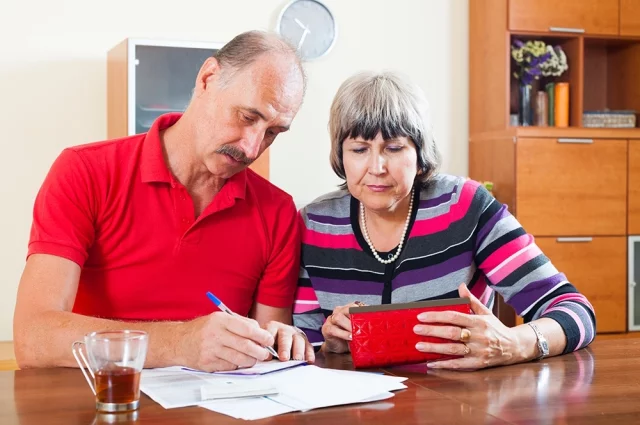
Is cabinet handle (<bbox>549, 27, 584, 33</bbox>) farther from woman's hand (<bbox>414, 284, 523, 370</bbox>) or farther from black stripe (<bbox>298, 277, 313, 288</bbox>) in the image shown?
woman's hand (<bbox>414, 284, 523, 370</bbox>)

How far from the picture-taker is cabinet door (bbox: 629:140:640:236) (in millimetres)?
4496

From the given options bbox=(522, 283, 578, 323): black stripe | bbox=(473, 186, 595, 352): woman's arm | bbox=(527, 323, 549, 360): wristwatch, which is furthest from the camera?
bbox=(522, 283, 578, 323): black stripe

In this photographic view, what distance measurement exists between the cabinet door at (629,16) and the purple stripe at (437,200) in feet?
9.69

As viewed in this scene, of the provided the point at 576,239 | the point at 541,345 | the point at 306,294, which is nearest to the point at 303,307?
the point at 306,294

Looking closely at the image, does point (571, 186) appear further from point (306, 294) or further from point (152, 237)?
point (152, 237)

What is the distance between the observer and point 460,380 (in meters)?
1.48

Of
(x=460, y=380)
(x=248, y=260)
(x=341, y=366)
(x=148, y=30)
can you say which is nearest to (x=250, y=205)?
(x=248, y=260)

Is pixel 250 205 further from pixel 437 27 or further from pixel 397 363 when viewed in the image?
pixel 437 27

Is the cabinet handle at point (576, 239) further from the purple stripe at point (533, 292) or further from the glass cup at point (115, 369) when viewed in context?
the glass cup at point (115, 369)

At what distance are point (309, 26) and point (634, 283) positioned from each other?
218cm

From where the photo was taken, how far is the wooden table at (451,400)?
3.95 feet

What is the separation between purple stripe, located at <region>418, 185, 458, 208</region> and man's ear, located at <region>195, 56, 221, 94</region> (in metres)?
0.58

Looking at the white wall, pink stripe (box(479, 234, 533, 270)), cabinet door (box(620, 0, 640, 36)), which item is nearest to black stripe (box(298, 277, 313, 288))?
pink stripe (box(479, 234, 533, 270))

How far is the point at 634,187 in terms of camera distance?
4.51m
